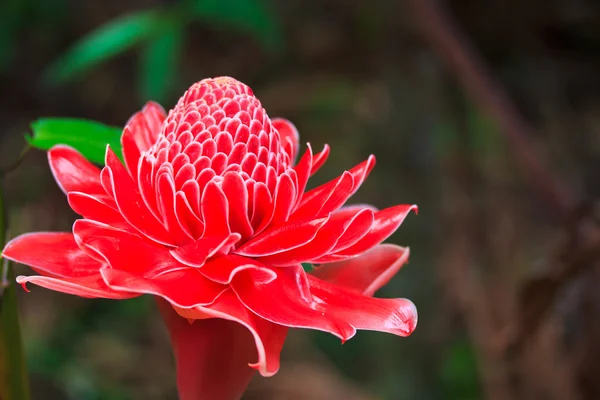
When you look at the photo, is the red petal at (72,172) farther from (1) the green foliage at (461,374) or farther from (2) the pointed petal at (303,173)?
(1) the green foliage at (461,374)

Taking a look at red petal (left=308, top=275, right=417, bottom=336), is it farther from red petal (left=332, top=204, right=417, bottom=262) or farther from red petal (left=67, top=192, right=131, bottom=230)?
red petal (left=67, top=192, right=131, bottom=230)

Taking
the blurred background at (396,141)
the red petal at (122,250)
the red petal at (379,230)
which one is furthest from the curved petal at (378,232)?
the blurred background at (396,141)

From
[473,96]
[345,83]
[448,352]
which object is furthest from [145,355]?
[473,96]

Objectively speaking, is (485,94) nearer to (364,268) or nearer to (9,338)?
(364,268)

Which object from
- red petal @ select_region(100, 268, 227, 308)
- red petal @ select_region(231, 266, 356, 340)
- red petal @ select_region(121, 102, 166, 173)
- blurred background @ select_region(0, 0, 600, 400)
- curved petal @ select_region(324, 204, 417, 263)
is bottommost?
blurred background @ select_region(0, 0, 600, 400)

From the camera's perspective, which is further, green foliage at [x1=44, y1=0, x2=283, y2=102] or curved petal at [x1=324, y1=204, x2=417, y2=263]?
green foliage at [x1=44, y1=0, x2=283, y2=102]

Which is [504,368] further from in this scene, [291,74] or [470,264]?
[291,74]

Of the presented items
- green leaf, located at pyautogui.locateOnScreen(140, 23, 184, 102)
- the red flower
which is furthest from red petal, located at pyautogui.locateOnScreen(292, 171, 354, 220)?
green leaf, located at pyautogui.locateOnScreen(140, 23, 184, 102)

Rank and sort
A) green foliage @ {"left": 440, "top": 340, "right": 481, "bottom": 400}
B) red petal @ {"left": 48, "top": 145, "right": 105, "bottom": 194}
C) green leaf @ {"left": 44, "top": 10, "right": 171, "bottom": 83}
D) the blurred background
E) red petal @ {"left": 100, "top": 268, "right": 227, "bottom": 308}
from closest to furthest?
red petal @ {"left": 100, "top": 268, "right": 227, "bottom": 308} < red petal @ {"left": 48, "top": 145, "right": 105, "bottom": 194} < green leaf @ {"left": 44, "top": 10, "right": 171, "bottom": 83} < the blurred background < green foliage @ {"left": 440, "top": 340, "right": 481, "bottom": 400}
